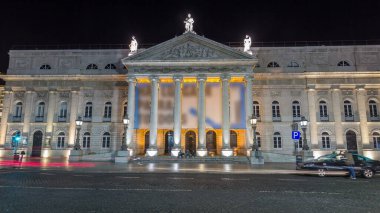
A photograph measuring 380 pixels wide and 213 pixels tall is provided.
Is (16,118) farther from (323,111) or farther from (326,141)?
(326,141)

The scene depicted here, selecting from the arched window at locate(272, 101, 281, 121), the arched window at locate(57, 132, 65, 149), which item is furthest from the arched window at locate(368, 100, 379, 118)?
the arched window at locate(57, 132, 65, 149)

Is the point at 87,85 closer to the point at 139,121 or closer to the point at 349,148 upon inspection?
the point at 139,121

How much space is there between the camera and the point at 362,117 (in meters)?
34.2

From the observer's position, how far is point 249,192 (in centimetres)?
894

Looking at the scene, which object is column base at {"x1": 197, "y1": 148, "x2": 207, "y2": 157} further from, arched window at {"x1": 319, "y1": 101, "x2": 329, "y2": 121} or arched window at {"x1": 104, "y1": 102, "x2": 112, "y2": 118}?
arched window at {"x1": 319, "y1": 101, "x2": 329, "y2": 121}

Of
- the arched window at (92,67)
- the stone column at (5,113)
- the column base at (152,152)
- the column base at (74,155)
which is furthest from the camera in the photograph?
the arched window at (92,67)

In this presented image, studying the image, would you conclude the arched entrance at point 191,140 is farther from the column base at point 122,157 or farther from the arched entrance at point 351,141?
the arched entrance at point 351,141

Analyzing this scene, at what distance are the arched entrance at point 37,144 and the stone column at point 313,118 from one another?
34.6 meters

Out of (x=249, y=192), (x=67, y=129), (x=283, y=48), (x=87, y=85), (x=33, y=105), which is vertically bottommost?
(x=249, y=192)

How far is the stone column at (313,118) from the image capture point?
3431 centimetres

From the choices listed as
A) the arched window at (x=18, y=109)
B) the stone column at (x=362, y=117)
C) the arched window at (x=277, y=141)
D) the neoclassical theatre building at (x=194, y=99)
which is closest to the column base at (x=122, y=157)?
the neoclassical theatre building at (x=194, y=99)

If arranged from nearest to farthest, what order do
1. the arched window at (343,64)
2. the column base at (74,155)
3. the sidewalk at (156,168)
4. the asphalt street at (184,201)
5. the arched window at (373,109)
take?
the asphalt street at (184,201) → the sidewalk at (156,168) → the column base at (74,155) → the arched window at (373,109) → the arched window at (343,64)

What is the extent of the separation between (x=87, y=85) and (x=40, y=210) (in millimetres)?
33539

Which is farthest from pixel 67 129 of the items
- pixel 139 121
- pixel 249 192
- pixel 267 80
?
pixel 249 192
